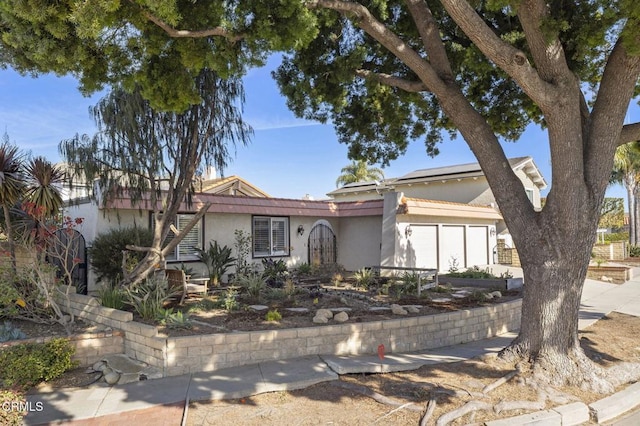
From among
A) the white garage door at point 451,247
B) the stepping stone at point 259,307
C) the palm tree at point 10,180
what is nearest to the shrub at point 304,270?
the stepping stone at point 259,307

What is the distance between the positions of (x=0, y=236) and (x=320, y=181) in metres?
33.5

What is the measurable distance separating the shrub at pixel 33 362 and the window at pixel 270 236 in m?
8.85

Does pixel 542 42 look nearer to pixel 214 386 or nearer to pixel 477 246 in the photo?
pixel 214 386

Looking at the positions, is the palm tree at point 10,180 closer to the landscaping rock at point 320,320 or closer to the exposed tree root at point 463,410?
the landscaping rock at point 320,320

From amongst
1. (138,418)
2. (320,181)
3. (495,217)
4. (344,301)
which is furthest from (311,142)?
(138,418)

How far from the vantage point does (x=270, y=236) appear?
15.6 m

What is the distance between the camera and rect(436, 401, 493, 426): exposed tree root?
183 inches

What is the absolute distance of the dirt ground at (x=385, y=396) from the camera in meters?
4.79

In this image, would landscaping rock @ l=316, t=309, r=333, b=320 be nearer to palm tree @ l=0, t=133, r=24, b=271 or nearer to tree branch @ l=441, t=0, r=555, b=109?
tree branch @ l=441, t=0, r=555, b=109

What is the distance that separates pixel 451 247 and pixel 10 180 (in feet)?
50.6

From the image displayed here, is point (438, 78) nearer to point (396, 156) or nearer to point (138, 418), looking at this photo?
point (396, 156)

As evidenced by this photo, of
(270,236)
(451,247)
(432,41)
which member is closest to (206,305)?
(432,41)

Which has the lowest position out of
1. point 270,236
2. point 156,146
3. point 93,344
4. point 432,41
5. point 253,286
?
point 93,344

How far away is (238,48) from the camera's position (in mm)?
6801
